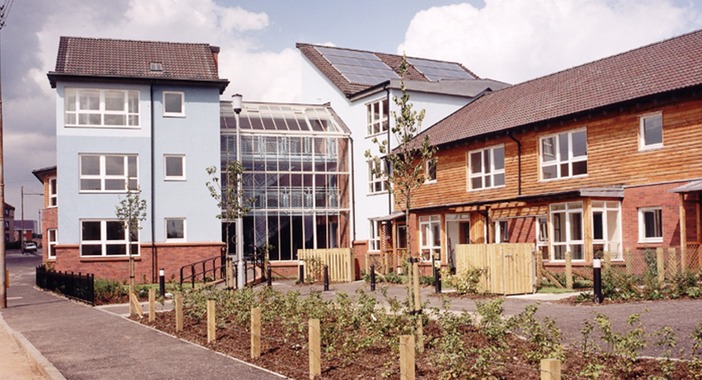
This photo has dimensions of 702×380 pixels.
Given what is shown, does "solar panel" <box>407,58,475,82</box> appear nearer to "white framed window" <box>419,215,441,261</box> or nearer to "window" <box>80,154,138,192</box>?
"white framed window" <box>419,215,441,261</box>

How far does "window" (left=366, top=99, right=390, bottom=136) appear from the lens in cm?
3575

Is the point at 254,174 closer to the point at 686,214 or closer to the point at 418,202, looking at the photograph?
the point at 418,202

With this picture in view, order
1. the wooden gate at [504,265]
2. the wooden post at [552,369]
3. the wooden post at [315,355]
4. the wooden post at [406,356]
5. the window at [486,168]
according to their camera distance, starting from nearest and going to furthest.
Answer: the wooden post at [552,369] < the wooden post at [406,356] < the wooden post at [315,355] < the wooden gate at [504,265] < the window at [486,168]

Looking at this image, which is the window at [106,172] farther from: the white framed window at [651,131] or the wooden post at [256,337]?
the wooden post at [256,337]

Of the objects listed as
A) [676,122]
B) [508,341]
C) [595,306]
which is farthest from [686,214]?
[508,341]

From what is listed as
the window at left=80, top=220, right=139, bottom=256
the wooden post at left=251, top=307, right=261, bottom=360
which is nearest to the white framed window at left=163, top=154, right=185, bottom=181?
the window at left=80, top=220, right=139, bottom=256

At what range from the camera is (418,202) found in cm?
3325

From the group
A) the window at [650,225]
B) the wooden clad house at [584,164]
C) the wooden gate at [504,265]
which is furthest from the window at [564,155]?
the wooden gate at [504,265]

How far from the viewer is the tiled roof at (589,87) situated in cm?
2316

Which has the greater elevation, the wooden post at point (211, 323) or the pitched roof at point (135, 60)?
the pitched roof at point (135, 60)

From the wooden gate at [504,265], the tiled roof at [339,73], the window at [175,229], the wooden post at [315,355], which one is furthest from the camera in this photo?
the tiled roof at [339,73]

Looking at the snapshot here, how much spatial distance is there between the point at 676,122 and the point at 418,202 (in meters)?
13.1

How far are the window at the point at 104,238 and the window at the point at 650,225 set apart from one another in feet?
68.8

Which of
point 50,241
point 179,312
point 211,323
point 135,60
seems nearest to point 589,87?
point 179,312
